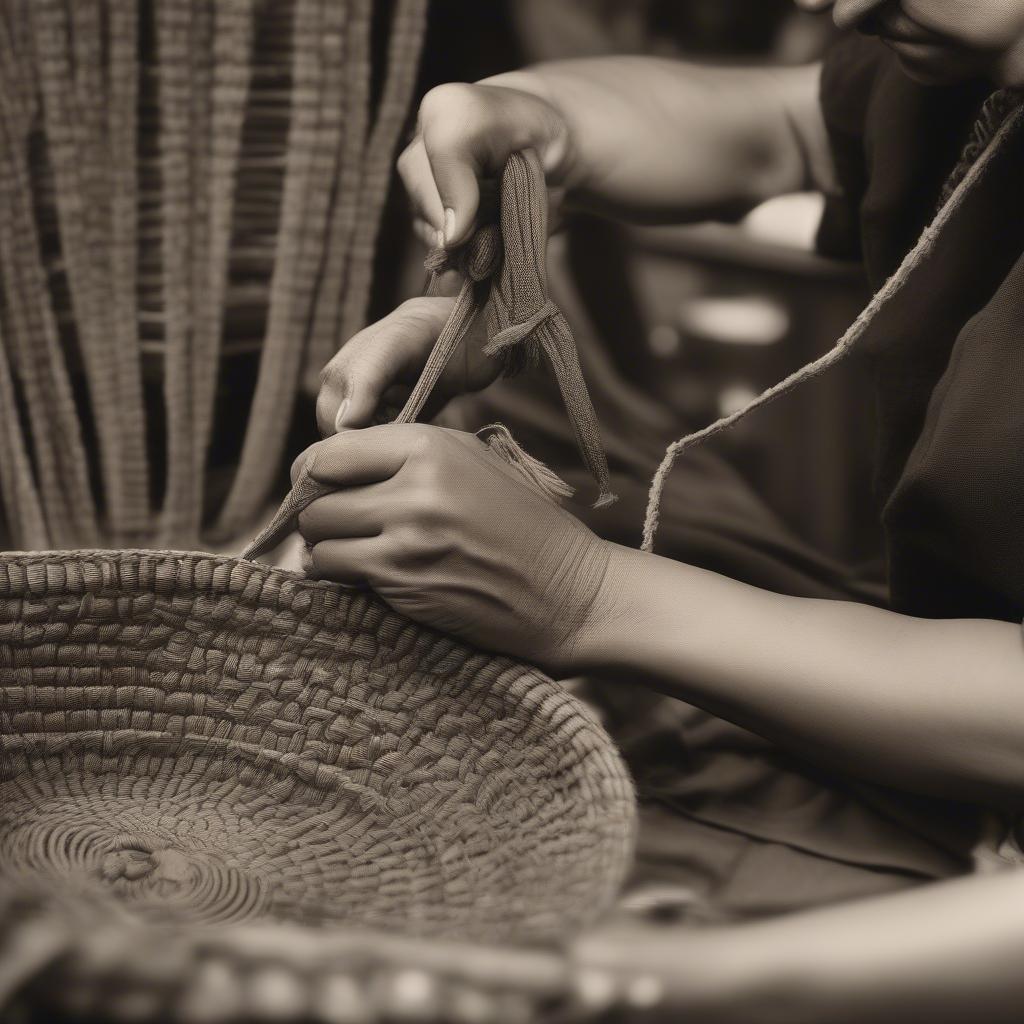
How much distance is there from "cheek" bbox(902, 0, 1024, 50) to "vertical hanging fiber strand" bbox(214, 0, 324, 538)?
571mm

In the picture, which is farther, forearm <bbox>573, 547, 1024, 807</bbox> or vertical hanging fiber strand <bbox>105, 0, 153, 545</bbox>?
vertical hanging fiber strand <bbox>105, 0, 153, 545</bbox>

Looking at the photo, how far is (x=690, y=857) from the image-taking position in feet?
2.17

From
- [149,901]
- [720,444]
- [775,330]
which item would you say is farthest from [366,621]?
[775,330]

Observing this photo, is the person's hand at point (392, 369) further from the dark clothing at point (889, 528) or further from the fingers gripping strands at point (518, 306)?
the dark clothing at point (889, 528)

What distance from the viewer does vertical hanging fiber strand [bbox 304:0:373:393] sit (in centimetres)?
105

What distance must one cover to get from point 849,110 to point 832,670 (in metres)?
0.48

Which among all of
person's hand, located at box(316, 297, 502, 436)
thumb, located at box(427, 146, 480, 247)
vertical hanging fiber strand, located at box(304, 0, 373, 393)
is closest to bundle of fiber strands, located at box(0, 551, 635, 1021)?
person's hand, located at box(316, 297, 502, 436)

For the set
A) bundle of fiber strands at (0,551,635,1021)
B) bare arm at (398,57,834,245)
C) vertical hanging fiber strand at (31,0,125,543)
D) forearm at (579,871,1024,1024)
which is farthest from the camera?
vertical hanging fiber strand at (31,0,125,543)

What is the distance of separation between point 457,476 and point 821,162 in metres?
0.53

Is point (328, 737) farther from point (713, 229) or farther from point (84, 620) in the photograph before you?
point (713, 229)

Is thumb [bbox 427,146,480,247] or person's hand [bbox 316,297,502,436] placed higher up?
thumb [bbox 427,146,480,247]

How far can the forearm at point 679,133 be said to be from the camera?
880 millimetres

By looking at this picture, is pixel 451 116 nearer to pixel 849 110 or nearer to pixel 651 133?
pixel 651 133

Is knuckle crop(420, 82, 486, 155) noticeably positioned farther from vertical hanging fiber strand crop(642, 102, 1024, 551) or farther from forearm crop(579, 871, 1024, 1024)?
forearm crop(579, 871, 1024, 1024)
